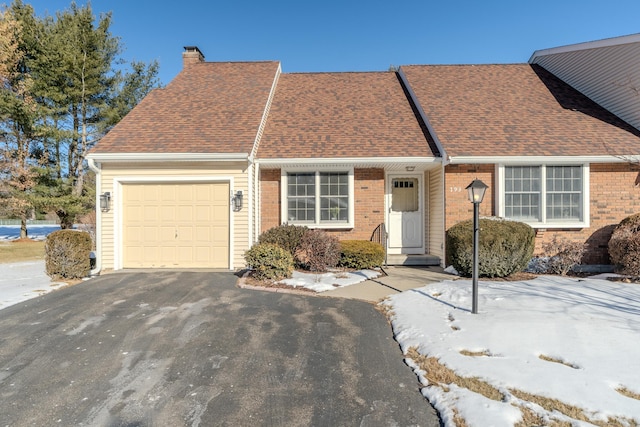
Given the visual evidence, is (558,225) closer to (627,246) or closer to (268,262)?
(627,246)

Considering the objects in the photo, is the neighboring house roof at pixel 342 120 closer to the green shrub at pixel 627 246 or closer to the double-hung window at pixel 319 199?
the double-hung window at pixel 319 199

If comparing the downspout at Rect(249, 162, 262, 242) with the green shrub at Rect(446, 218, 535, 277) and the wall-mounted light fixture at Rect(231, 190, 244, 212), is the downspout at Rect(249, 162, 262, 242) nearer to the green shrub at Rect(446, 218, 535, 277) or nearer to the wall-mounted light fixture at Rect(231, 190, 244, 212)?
the wall-mounted light fixture at Rect(231, 190, 244, 212)

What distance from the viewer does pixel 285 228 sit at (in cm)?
892

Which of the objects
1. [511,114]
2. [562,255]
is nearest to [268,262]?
[562,255]

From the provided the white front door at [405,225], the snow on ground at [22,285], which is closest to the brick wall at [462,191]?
the white front door at [405,225]

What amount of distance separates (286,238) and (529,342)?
5703mm

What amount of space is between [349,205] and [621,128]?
8228 mm

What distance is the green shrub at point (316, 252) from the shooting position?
844 centimetres

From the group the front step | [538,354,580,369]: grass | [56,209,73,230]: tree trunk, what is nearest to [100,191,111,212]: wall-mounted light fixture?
the front step

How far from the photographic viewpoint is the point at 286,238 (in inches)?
341

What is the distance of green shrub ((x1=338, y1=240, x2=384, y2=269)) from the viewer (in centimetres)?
888

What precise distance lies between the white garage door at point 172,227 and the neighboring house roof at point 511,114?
6.55m

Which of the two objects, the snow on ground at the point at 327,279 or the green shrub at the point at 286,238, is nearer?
the snow on ground at the point at 327,279

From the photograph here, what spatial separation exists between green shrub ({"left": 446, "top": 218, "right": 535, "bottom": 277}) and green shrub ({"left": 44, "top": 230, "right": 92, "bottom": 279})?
8902 mm
